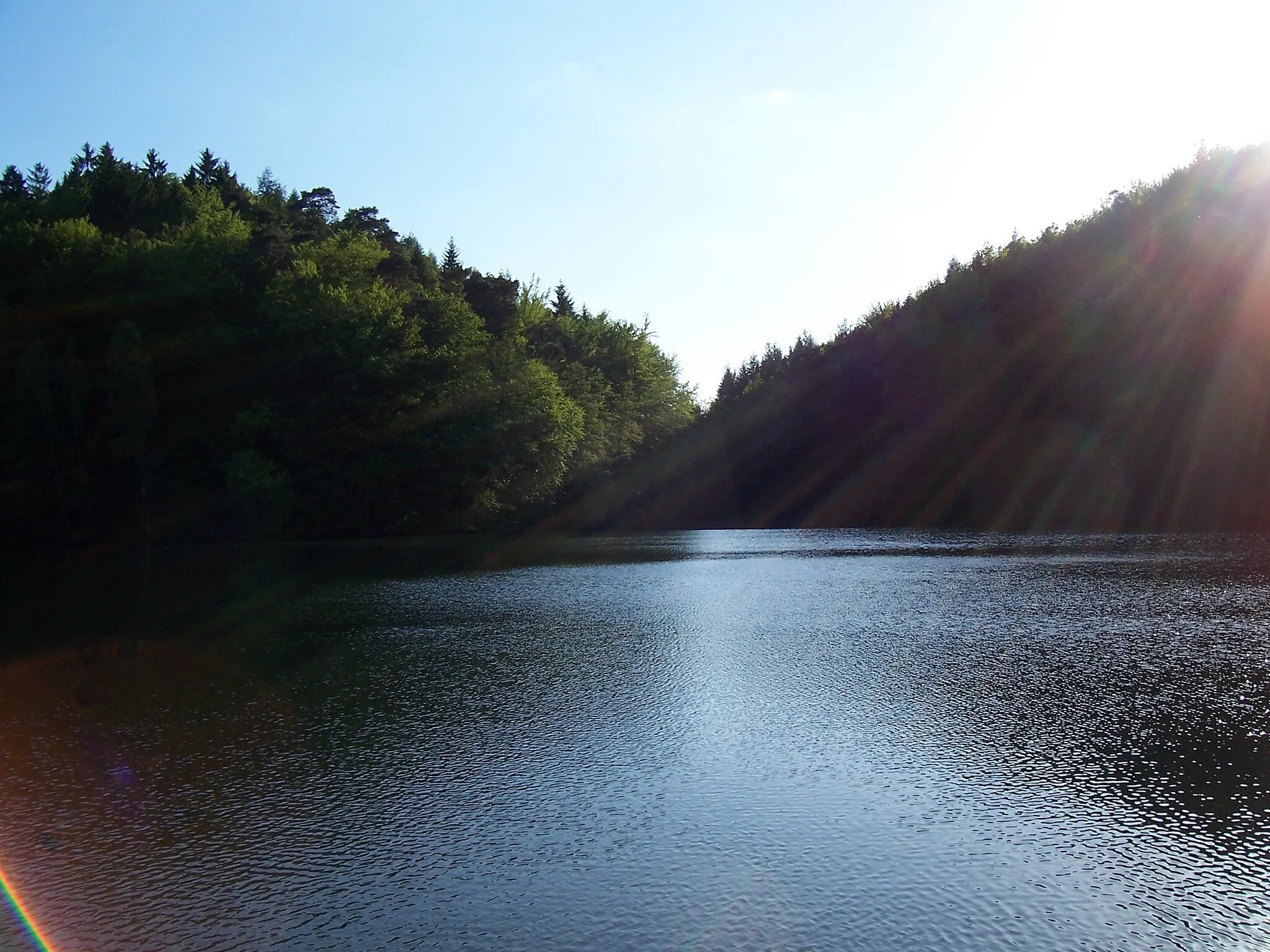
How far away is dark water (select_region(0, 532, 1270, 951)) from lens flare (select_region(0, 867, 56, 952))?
2.2 inches

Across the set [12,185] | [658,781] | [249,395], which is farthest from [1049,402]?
[12,185]

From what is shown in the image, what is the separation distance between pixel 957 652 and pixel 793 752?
4830 mm

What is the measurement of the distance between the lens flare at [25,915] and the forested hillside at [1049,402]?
38.0 m

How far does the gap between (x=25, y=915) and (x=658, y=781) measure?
12.4ft

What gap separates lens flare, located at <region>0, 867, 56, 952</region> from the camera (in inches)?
181

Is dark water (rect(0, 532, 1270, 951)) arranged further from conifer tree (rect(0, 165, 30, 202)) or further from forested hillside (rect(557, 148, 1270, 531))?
conifer tree (rect(0, 165, 30, 202))

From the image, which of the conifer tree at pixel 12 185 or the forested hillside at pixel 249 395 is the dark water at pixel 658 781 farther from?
the conifer tree at pixel 12 185

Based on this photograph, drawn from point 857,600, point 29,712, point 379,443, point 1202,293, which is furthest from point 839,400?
point 29,712

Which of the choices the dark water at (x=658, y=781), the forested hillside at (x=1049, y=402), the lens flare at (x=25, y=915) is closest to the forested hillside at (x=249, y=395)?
the forested hillside at (x=1049, y=402)

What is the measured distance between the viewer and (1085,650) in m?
11.3

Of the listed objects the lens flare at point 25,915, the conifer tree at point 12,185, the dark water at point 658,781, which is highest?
the conifer tree at point 12,185

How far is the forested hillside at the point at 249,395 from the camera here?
1666 inches

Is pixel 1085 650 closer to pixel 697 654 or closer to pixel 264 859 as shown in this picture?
pixel 697 654

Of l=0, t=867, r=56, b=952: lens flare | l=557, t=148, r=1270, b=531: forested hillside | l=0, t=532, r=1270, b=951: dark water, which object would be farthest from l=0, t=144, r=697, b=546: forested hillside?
l=0, t=867, r=56, b=952: lens flare
